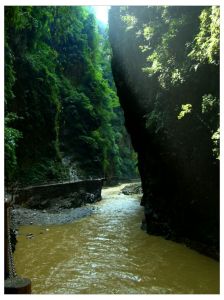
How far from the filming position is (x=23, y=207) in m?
18.3

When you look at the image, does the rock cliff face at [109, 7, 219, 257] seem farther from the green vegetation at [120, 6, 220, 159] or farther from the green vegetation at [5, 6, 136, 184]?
the green vegetation at [5, 6, 136, 184]

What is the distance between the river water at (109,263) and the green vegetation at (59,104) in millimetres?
4903

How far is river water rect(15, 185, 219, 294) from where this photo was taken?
7812mm

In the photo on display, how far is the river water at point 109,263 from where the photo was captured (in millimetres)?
7812

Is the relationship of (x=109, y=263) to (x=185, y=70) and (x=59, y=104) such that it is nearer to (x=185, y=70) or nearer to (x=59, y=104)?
(x=185, y=70)

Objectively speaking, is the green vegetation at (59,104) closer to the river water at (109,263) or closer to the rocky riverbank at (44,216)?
the rocky riverbank at (44,216)

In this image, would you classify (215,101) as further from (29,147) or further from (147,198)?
(29,147)

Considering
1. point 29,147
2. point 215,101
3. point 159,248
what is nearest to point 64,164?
point 29,147

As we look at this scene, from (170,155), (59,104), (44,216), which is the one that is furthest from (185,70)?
(59,104)

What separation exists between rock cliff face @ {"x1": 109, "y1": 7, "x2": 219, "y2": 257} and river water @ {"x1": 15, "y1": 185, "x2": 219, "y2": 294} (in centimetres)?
76

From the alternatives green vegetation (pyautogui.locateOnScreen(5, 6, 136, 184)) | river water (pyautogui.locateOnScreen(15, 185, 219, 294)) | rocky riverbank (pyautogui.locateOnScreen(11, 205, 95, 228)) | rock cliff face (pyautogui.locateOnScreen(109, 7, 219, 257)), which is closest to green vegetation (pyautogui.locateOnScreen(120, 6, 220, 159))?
rock cliff face (pyautogui.locateOnScreen(109, 7, 219, 257))

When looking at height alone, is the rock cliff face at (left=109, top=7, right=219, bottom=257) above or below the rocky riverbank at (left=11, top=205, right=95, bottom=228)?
above

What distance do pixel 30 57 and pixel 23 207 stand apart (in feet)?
37.4

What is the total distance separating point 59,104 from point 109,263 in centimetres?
1983
